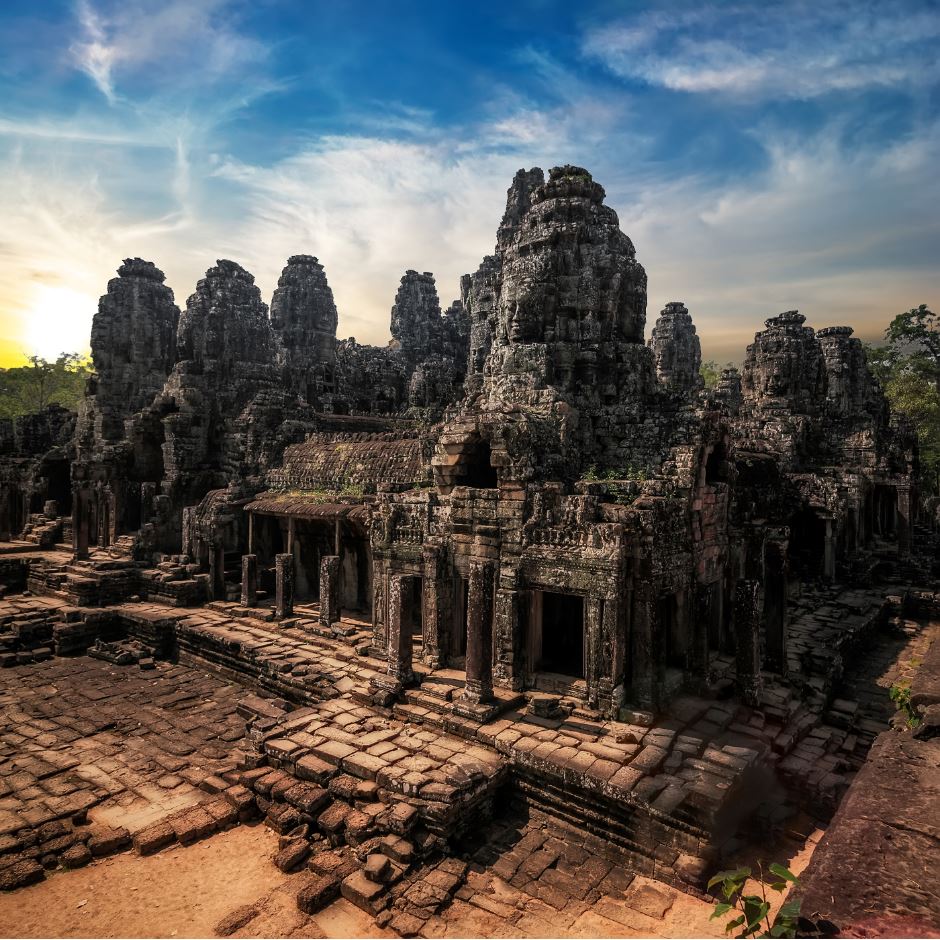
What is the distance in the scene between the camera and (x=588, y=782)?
804cm

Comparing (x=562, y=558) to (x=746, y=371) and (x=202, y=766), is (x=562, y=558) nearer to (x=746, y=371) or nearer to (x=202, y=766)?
(x=202, y=766)

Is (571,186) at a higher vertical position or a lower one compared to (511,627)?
higher

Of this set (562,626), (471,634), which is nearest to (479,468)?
(471,634)

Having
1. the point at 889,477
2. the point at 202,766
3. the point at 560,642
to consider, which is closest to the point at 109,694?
the point at 202,766

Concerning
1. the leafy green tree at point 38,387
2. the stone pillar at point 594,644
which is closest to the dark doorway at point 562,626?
the stone pillar at point 594,644

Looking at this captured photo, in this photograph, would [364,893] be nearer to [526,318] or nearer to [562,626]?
[562,626]

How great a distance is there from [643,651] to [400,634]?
417cm

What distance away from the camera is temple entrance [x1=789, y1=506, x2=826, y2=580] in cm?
2144

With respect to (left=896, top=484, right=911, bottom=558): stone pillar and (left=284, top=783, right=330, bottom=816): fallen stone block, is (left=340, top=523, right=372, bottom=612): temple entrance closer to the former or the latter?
(left=284, top=783, right=330, bottom=816): fallen stone block

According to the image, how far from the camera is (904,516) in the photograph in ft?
80.6

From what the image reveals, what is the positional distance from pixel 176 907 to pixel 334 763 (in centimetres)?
258

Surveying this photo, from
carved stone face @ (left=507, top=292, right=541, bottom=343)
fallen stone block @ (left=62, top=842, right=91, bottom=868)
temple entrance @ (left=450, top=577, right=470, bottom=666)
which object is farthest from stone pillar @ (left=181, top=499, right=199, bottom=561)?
fallen stone block @ (left=62, top=842, right=91, bottom=868)

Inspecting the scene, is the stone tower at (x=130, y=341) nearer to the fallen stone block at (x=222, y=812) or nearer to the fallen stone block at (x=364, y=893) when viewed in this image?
the fallen stone block at (x=222, y=812)

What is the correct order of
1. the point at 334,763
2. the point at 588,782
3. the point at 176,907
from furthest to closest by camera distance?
the point at 334,763 → the point at 588,782 → the point at 176,907
